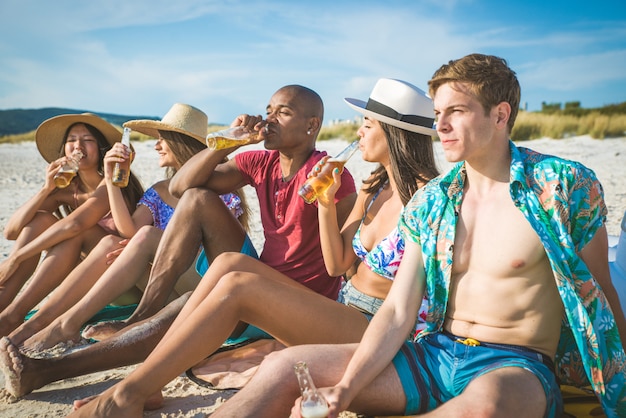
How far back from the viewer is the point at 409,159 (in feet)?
12.1

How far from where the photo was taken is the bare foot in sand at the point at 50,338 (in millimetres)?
4051

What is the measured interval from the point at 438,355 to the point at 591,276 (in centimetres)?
70

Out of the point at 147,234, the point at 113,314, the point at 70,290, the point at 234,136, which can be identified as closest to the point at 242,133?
the point at 234,136

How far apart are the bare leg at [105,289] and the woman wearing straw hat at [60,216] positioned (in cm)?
39

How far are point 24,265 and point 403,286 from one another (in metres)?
3.49

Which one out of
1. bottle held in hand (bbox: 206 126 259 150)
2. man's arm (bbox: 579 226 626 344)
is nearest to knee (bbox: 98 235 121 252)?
bottle held in hand (bbox: 206 126 259 150)

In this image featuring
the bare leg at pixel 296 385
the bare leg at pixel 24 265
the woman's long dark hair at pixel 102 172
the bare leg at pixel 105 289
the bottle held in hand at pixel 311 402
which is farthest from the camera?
the woman's long dark hair at pixel 102 172

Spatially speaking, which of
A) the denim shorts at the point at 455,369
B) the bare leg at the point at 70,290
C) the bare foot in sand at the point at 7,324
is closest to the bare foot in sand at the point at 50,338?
the bare leg at the point at 70,290

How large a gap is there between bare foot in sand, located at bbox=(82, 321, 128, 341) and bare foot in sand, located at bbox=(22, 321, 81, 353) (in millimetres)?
234

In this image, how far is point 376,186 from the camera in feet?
12.7

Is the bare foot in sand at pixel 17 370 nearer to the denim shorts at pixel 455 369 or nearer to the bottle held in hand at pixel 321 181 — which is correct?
the bottle held in hand at pixel 321 181

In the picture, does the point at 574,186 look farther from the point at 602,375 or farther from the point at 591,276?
the point at 602,375

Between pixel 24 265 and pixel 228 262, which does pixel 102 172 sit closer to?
pixel 24 265

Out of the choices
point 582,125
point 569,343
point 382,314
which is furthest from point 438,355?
point 582,125
